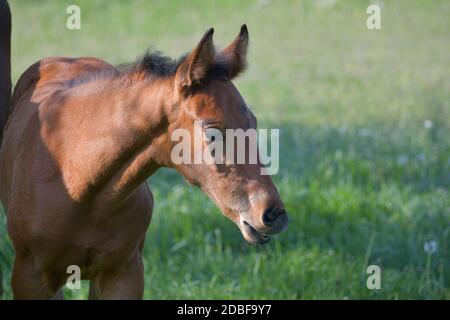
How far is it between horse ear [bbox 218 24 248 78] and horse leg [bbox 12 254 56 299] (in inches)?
54.4

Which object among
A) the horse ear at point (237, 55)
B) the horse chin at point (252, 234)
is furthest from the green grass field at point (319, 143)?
the horse chin at point (252, 234)

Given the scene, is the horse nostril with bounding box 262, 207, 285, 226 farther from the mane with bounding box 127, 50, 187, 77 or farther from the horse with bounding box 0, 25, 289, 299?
the mane with bounding box 127, 50, 187, 77

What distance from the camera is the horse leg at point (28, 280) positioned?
171 inches

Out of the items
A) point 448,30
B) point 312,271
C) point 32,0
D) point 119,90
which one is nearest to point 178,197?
point 312,271

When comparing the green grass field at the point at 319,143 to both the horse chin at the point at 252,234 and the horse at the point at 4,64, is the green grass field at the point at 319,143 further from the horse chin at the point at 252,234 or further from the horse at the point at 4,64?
the horse chin at the point at 252,234

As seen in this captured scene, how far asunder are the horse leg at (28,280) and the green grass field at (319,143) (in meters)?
0.87

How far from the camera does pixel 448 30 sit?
11594 millimetres

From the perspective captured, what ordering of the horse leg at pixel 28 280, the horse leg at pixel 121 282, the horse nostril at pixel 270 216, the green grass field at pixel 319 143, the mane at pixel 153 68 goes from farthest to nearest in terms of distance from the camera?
the green grass field at pixel 319 143
the horse leg at pixel 121 282
the horse leg at pixel 28 280
the mane at pixel 153 68
the horse nostril at pixel 270 216

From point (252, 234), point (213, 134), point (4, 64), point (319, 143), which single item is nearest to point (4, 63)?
point (4, 64)

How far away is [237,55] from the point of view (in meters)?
3.97

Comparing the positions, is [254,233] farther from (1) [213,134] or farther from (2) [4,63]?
(2) [4,63]

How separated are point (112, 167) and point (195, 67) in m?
0.66

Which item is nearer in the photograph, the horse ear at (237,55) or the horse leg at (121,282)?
the horse ear at (237,55)
